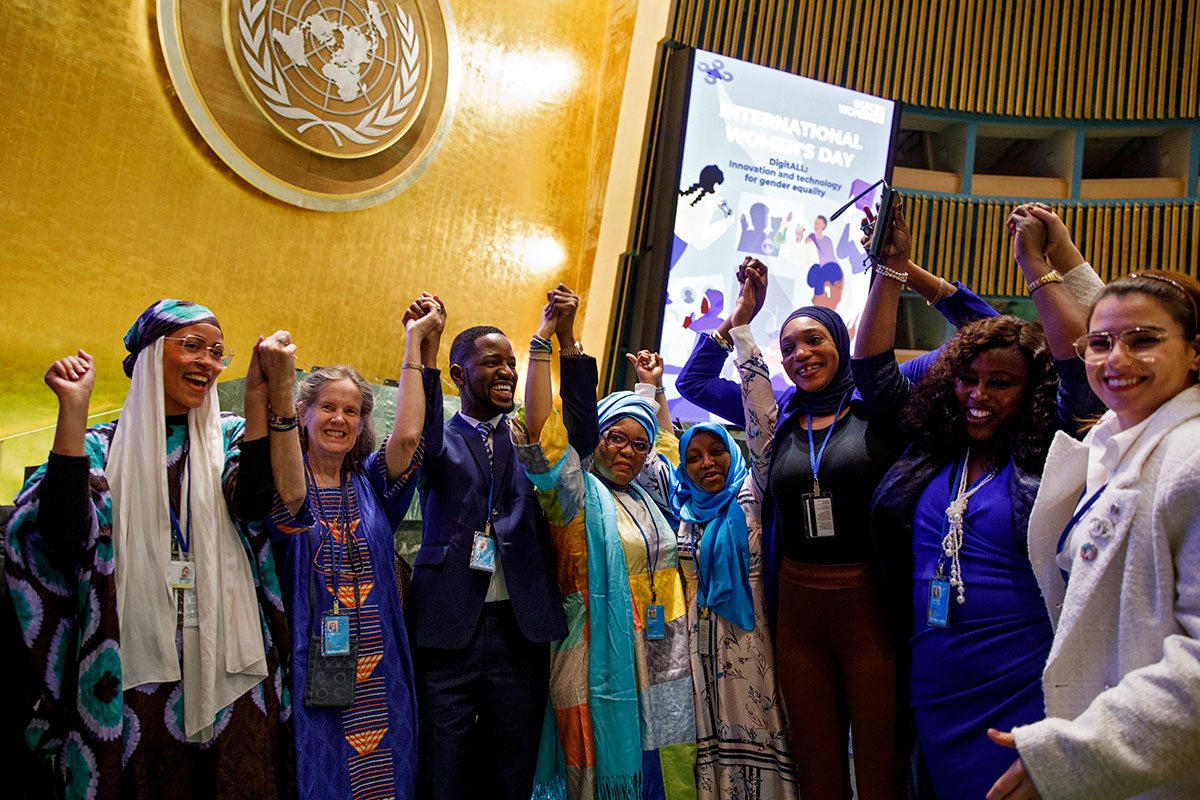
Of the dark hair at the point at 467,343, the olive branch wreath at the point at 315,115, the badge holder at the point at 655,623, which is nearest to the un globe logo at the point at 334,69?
the olive branch wreath at the point at 315,115

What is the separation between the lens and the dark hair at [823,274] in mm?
5207

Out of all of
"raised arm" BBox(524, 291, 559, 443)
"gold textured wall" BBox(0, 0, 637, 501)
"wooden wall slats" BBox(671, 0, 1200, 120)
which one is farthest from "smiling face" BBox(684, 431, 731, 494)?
"wooden wall slats" BBox(671, 0, 1200, 120)

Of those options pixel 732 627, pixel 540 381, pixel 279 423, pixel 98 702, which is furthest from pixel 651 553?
pixel 98 702

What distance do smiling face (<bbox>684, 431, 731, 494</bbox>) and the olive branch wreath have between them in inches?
86.7

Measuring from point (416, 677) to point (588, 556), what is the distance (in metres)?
0.52

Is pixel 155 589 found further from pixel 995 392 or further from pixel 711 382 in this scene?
pixel 995 392

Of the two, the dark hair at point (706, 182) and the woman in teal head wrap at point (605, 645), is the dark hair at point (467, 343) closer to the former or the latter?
the woman in teal head wrap at point (605, 645)

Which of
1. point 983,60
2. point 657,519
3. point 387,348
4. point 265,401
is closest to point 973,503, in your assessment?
point 657,519

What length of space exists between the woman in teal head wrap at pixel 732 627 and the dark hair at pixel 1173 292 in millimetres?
1144

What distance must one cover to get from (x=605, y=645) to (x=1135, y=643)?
135 cm

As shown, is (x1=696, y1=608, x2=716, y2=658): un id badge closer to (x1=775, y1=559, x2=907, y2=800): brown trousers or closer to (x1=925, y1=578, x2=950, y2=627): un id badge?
(x1=775, y1=559, x2=907, y2=800): brown trousers

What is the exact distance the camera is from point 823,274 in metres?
5.23

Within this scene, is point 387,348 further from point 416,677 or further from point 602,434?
point 416,677

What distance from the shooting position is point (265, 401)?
6.17ft
